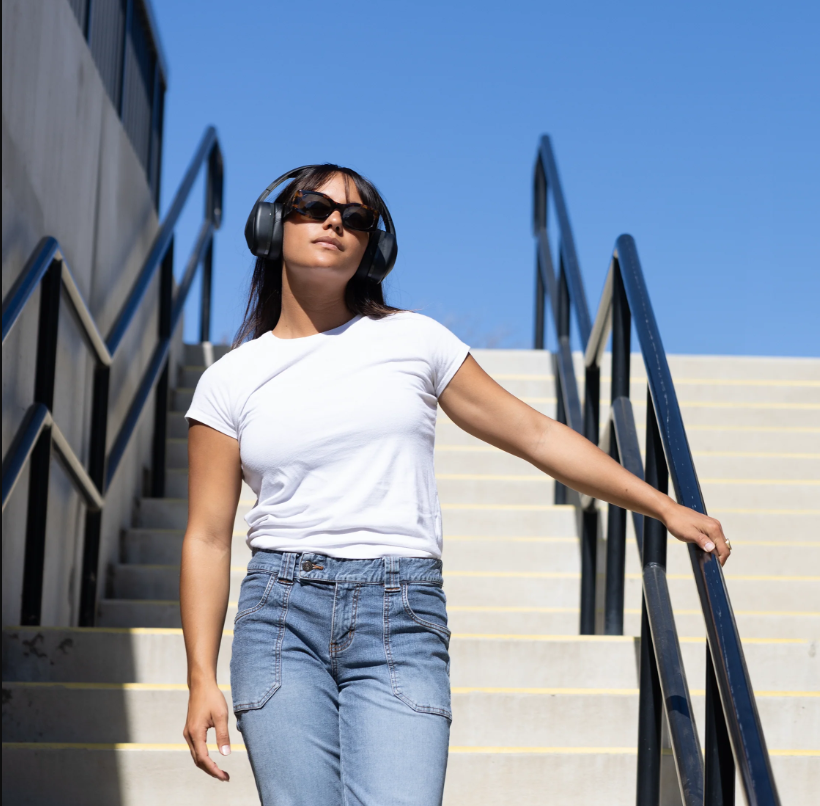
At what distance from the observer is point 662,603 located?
7.76 ft

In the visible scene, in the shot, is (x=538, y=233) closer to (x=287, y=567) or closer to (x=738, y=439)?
(x=738, y=439)

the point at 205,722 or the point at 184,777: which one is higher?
the point at 205,722

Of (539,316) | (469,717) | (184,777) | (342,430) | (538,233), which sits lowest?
(184,777)

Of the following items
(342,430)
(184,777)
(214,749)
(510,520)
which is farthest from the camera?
(510,520)

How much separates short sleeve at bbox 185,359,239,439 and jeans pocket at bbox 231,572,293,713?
27 cm

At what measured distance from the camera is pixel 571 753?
106 inches

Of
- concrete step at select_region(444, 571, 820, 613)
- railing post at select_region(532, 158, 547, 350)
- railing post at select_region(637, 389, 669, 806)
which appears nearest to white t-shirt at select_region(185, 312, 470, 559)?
railing post at select_region(637, 389, 669, 806)

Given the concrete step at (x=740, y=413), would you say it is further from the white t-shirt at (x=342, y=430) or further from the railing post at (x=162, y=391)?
the white t-shirt at (x=342, y=430)

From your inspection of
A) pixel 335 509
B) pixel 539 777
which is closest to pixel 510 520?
pixel 539 777

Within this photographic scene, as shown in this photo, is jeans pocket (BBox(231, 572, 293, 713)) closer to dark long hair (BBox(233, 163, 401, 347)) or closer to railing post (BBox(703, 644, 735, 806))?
dark long hair (BBox(233, 163, 401, 347))

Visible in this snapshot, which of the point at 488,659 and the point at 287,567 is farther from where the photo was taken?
the point at 488,659

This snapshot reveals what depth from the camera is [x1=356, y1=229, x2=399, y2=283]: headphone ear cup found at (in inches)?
72.6

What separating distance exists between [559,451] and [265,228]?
0.61 metres

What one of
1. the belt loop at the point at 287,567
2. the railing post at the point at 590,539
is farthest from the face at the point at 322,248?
the railing post at the point at 590,539
